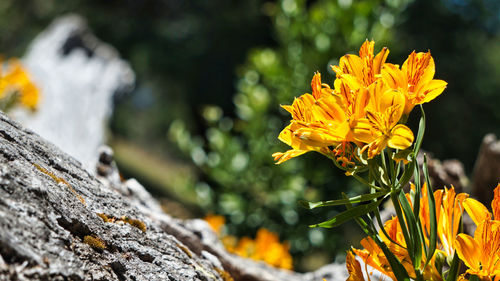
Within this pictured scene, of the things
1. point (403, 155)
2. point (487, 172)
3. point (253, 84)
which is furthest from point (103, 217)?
point (253, 84)

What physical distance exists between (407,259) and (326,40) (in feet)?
9.14

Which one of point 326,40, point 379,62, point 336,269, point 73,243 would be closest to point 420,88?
point 379,62

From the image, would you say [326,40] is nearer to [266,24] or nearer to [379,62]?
[379,62]

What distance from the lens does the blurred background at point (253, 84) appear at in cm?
352

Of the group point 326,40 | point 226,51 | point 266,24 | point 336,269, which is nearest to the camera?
point 336,269

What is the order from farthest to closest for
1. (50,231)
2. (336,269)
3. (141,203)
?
(336,269) → (141,203) → (50,231)

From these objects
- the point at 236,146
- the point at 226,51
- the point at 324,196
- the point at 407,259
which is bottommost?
the point at 407,259

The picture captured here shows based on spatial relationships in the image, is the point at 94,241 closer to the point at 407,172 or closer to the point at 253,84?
the point at 407,172

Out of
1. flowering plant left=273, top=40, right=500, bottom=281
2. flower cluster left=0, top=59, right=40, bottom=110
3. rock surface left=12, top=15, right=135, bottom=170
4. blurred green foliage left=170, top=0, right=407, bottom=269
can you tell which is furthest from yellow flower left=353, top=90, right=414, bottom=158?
flower cluster left=0, top=59, right=40, bottom=110

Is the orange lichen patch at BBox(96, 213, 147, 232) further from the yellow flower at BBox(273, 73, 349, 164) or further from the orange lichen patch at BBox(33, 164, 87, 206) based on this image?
the yellow flower at BBox(273, 73, 349, 164)

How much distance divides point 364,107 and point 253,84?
302 centimetres

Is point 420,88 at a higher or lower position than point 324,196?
lower

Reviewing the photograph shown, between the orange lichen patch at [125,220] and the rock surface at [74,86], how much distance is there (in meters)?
1.77

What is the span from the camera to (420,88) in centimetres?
77
